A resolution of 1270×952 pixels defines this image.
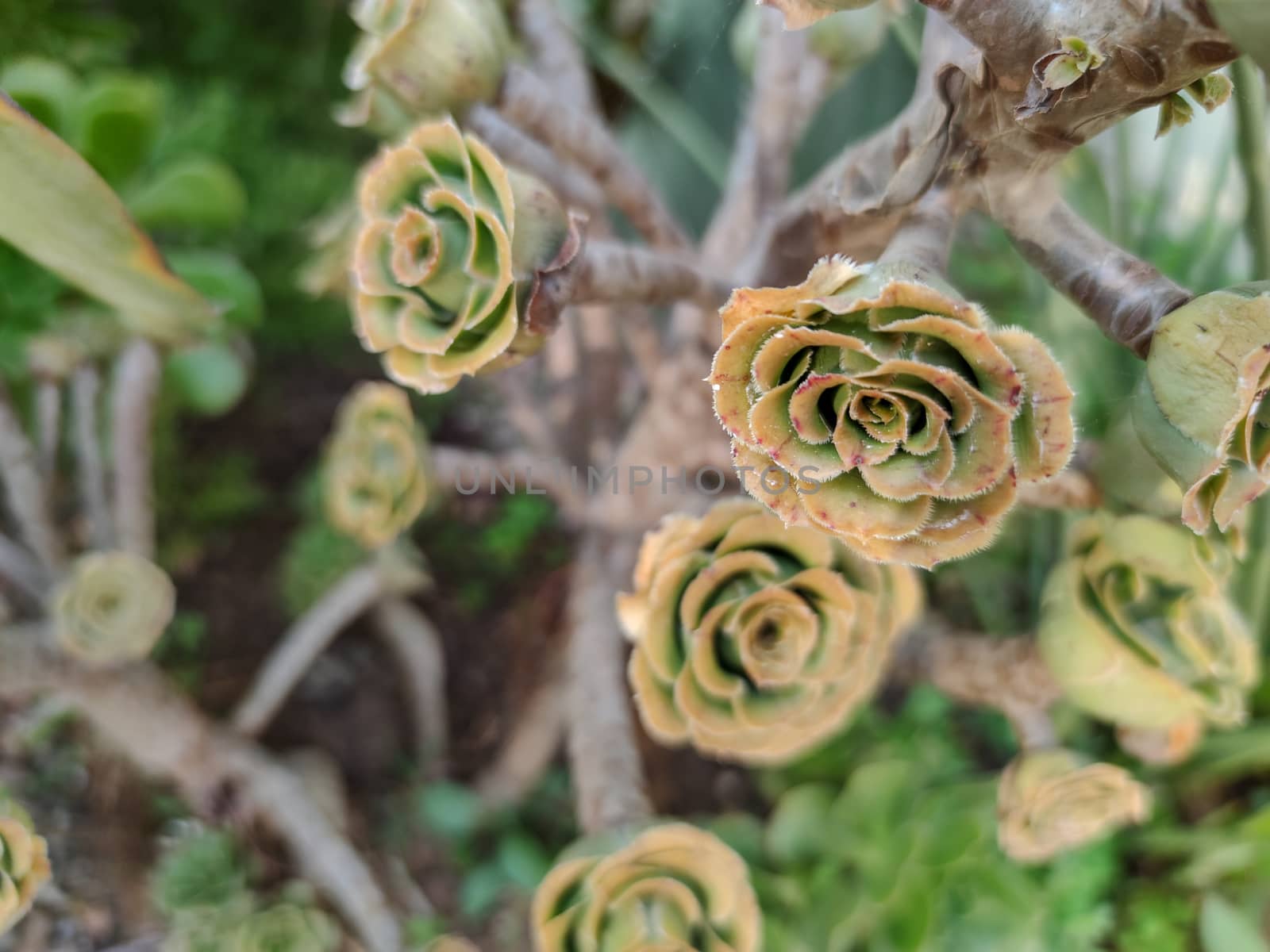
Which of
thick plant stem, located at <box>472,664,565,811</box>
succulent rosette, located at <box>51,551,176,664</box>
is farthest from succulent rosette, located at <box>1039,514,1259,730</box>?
succulent rosette, located at <box>51,551,176,664</box>

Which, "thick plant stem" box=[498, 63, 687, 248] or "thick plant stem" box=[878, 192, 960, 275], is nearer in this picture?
"thick plant stem" box=[878, 192, 960, 275]

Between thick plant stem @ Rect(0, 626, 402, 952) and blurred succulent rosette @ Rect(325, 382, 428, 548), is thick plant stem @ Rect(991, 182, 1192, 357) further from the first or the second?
thick plant stem @ Rect(0, 626, 402, 952)

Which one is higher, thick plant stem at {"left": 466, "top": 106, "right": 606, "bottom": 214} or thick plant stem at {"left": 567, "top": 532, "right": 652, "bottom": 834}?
thick plant stem at {"left": 466, "top": 106, "right": 606, "bottom": 214}

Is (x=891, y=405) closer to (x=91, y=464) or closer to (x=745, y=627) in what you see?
(x=745, y=627)

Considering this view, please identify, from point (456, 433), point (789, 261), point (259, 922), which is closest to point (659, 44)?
point (456, 433)

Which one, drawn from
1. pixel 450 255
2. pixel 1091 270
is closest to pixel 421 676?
pixel 450 255
